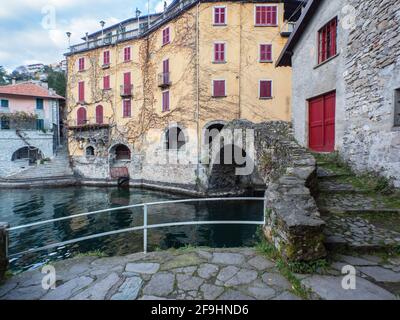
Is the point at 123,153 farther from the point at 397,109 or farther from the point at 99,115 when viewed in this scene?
the point at 397,109

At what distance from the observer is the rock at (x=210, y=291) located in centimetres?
246

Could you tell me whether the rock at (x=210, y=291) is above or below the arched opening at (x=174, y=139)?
below

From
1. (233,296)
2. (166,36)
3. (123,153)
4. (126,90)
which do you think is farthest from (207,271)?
(123,153)

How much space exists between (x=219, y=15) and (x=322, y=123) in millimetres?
13114

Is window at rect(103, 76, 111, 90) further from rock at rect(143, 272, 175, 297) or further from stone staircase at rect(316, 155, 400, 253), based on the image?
rock at rect(143, 272, 175, 297)

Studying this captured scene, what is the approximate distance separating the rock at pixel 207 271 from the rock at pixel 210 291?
18cm

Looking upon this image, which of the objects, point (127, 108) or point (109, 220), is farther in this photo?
point (127, 108)

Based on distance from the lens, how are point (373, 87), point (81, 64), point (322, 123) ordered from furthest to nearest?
point (81, 64) < point (322, 123) < point (373, 87)

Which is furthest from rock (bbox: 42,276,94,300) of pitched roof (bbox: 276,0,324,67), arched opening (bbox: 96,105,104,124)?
arched opening (bbox: 96,105,104,124)

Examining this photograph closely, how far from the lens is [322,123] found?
27.3 feet

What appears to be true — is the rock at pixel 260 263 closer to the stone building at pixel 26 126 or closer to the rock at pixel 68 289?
the rock at pixel 68 289

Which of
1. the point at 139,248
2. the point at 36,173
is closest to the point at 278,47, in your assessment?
the point at 139,248

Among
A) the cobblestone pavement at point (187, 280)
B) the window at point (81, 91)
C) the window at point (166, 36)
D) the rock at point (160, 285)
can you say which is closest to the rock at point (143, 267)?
the cobblestone pavement at point (187, 280)

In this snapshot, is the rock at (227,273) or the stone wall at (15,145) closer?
the rock at (227,273)
